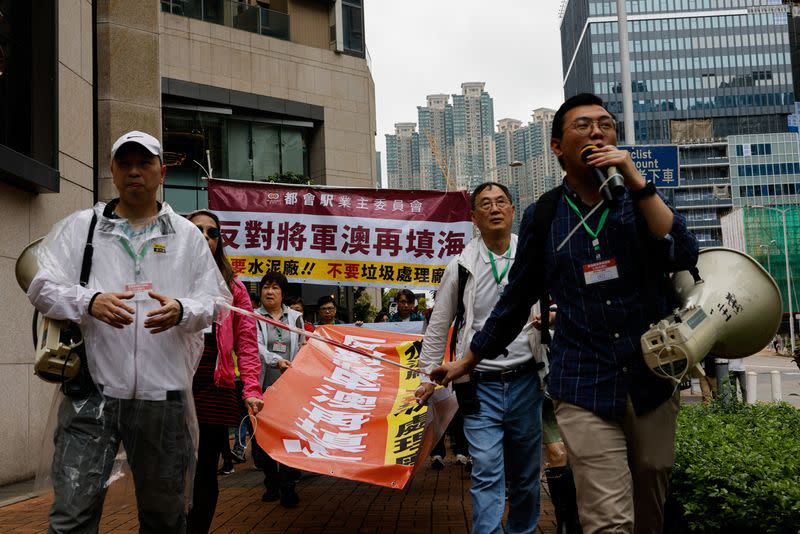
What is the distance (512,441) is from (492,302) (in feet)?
2.61

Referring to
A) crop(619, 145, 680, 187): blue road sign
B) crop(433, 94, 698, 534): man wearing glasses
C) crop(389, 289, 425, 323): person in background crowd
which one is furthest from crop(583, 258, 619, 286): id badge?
crop(619, 145, 680, 187): blue road sign

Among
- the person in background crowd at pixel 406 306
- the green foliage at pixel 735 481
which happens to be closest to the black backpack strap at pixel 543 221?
the green foliage at pixel 735 481

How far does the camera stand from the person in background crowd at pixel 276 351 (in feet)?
24.0

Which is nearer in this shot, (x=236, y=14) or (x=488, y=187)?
(x=488, y=187)

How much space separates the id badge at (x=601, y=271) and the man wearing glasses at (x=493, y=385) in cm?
132

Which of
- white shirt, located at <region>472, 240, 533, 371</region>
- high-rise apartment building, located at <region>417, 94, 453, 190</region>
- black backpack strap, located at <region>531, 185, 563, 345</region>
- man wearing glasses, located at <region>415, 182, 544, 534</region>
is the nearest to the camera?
black backpack strap, located at <region>531, 185, 563, 345</region>

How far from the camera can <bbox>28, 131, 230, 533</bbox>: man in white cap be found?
3.35m

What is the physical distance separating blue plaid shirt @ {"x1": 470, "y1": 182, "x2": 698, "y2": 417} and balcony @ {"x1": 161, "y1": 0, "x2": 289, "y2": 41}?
2750 cm

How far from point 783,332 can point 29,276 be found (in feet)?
307

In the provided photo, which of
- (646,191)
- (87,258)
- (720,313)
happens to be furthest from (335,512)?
(646,191)

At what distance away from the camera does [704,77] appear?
128000 mm

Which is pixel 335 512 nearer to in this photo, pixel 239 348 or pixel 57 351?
pixel 239 348

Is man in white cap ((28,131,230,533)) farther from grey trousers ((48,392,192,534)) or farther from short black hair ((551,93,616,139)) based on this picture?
short black hair ((551,93,616,139))

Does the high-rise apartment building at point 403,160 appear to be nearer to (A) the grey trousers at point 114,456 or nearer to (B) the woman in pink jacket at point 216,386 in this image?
(B) the woman in pink jacket at point 216,386
